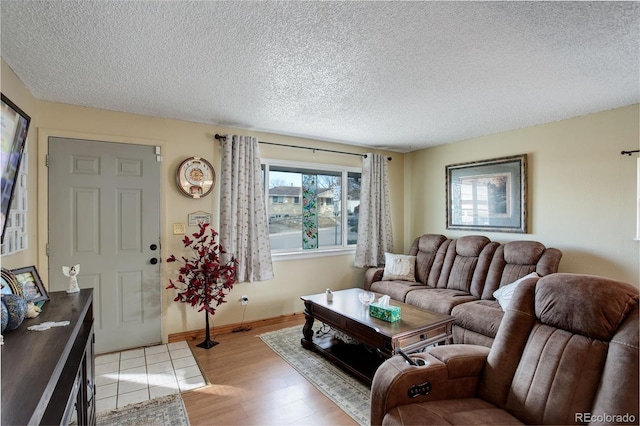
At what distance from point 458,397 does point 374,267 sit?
10.1ft

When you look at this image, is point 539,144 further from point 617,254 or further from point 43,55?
point 43,55

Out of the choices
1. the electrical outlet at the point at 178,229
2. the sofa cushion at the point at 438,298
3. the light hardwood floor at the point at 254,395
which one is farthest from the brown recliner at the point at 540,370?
the electrical outlet at the point at 178,229

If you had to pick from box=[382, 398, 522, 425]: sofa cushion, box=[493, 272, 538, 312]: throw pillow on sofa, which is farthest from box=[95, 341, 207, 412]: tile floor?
box=[493, 272, 538, 312]: throw pillow on sofa

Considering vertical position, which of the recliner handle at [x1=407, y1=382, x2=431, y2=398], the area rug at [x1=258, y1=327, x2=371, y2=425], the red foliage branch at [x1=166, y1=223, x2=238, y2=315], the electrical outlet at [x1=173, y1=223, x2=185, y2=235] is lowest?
the area rug at [x1=258, y1=327, x2=371, y2=425]

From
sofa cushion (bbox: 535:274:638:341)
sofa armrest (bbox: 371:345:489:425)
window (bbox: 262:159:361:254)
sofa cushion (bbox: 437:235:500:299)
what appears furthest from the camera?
window (bbox: 262:159:361:254)

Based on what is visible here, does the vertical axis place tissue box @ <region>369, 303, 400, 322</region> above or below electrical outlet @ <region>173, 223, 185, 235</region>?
below

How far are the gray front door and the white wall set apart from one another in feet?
13.1

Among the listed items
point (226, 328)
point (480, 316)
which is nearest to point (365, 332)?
point (480, 316)

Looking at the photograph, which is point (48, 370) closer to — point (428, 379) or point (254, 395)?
point (428, 379)

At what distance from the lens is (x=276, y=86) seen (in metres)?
2.57

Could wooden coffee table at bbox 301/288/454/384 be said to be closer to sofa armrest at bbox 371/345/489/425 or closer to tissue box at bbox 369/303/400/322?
tissue box at bbox 369/303/400/322

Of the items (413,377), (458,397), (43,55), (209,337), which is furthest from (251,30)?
(209,337)

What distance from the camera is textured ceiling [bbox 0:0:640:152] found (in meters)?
1.63

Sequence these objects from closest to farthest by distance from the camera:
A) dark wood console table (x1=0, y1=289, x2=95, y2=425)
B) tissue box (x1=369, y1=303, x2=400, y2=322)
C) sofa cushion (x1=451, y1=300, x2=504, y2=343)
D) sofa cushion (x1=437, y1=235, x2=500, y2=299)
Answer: dark wood console table (x1=0, y1=289, x2=95, y2=425) < tissue box (x1=369, y1=303, x2=400, y2=322) < sofa cushion (x1=451, y1=300, x2=504, y2=343) < sofa cushion (x1=437, y1=235, x2=500, y2=299)
